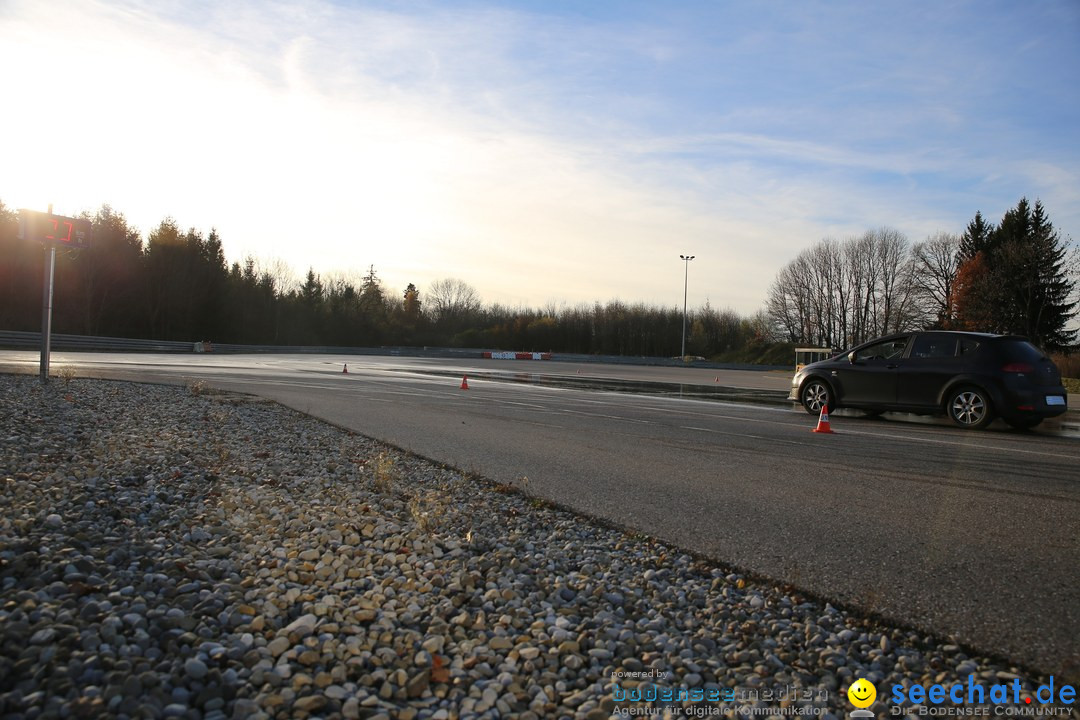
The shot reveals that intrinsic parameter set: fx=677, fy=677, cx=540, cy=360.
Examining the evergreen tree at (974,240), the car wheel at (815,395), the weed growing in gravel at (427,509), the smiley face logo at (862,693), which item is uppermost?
the evergreen tree at (974,240)

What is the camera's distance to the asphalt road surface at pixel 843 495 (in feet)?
13.0

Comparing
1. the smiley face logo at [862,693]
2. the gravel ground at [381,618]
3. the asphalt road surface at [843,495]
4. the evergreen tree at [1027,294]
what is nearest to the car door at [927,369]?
the asphalt road surface at [843,495]

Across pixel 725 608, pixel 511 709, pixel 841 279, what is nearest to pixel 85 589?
pixel 511 709

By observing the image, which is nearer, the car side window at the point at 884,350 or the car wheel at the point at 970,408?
the car wheel at the point at 970,408

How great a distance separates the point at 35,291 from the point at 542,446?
5951 centimetres

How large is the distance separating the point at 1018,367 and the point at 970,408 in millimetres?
987

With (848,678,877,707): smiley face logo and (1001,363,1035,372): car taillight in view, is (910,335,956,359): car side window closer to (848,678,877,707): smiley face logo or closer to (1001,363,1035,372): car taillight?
(1001,363,1035,372): car taillight

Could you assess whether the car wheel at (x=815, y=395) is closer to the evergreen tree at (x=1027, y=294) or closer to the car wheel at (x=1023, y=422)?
the car wheel at (x=1023, y=422)

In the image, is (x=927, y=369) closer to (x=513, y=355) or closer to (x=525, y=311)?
(x=513, y=355)

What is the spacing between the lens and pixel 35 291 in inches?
2096

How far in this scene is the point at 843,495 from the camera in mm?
6500

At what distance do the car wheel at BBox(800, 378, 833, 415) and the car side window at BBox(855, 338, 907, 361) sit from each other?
87 centimetres

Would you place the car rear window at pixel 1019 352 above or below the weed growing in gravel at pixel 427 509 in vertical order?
above

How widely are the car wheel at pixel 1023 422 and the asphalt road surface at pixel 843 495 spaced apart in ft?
0.89
